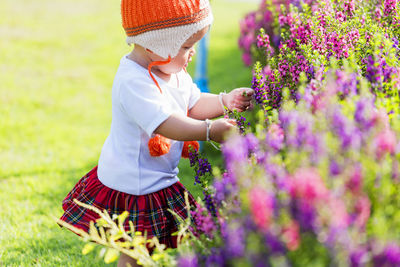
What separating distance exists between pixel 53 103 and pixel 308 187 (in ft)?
23.7

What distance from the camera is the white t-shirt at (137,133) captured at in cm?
241

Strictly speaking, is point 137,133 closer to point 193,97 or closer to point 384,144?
point 193,97

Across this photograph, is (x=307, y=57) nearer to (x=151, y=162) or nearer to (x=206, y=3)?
(x=206, y=3)

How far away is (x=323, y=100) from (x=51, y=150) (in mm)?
4898

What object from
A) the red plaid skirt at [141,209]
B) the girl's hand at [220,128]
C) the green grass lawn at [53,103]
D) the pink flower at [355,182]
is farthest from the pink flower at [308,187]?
the red plaid skirt at [141,209]

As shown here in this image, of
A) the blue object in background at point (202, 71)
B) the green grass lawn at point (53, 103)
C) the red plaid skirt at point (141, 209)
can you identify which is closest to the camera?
the red plaid skirt at point (141, 209)

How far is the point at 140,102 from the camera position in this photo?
2.40 meters

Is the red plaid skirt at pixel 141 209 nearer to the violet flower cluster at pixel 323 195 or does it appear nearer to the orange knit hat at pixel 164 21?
the orange knit hat at pixel 164 21

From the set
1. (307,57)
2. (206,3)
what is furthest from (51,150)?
(307,57)

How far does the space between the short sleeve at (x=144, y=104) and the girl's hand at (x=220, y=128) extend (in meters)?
0.23

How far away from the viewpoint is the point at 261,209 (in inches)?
48.6

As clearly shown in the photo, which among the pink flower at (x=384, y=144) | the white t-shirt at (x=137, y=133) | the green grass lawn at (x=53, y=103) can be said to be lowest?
the green grass lawn at (x=53, y=103)

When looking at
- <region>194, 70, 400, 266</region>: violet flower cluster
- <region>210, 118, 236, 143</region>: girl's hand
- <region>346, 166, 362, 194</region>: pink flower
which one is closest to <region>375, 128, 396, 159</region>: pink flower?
<region>194, 70, 400, 266</region>: violet flower cluster

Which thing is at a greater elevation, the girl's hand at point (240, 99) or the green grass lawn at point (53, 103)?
the girl's hand at point (240, 99)
